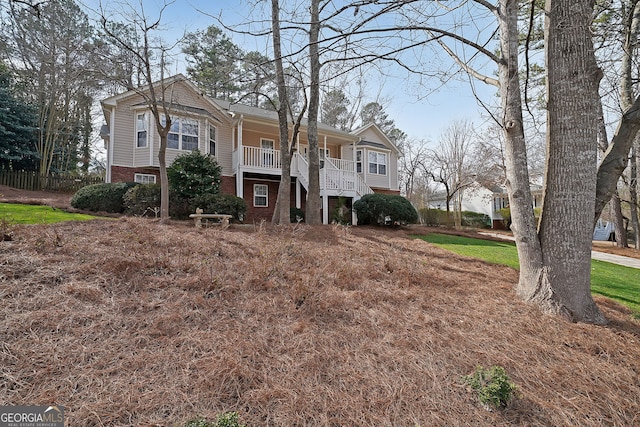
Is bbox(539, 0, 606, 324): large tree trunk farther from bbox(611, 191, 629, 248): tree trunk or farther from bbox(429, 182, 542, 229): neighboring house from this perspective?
bbox(429, 182, 542, 229): neighboring house

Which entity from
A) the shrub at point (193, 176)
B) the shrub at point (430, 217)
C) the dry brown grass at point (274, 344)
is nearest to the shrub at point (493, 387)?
the dry brown grass at point (274, 344)

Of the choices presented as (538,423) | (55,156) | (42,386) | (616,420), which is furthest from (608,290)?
(55,156)

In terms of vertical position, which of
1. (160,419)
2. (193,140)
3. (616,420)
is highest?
(193,140)

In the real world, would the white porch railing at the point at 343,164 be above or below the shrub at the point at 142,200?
above

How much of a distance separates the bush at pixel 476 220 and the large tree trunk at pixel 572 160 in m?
21.9

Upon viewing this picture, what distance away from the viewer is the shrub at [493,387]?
2131 mm

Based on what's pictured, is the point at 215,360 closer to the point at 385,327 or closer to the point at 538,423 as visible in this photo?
the point at 385,327

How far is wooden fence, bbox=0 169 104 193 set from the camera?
615 inches

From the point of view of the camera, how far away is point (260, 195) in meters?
15.6

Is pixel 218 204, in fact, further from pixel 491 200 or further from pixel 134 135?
pixel 491 200

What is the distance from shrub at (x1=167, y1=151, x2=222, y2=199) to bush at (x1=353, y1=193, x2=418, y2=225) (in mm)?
5892

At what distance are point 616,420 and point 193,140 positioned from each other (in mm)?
14659

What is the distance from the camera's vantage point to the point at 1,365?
6.97ft

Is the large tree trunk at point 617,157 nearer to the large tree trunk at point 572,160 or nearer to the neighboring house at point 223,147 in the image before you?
the large tree trunk at point 572,160
